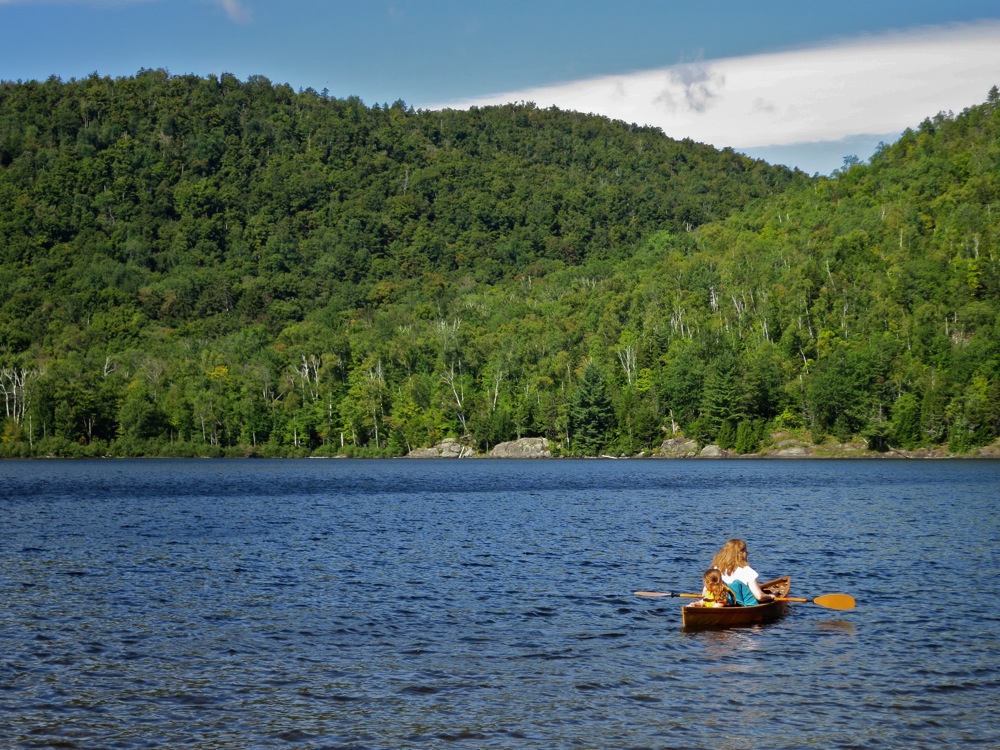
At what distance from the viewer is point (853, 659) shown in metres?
23.8

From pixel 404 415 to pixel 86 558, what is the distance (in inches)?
5103

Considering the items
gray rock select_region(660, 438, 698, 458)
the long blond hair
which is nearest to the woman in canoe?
the long blond hair

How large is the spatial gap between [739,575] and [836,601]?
9.38 ft

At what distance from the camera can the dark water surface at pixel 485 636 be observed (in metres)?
19.0

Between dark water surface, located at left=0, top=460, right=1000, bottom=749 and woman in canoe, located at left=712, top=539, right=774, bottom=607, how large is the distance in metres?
0.89

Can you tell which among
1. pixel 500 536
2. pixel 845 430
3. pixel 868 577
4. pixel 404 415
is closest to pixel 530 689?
pixel 868 577

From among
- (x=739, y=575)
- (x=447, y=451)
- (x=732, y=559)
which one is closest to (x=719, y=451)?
(x=447, y=451)

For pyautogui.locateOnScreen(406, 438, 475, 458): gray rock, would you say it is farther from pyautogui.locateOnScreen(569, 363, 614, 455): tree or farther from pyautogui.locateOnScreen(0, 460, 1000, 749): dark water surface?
pyautogui.locateOnScreen(0, 460, 1000, 749): dark water surface

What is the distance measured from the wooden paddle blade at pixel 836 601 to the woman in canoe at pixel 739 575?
1.59m

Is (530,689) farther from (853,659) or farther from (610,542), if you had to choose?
(610,542)

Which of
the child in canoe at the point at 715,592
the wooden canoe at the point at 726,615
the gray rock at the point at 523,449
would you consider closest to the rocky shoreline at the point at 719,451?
the gray rock at the point at 523,449

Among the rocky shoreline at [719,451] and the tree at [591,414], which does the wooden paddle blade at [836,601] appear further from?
the tree at [591,414]

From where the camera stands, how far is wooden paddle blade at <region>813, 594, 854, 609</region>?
2839cm

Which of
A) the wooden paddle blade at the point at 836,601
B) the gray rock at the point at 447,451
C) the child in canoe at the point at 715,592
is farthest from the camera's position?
the gray rock at the point at 447,451
